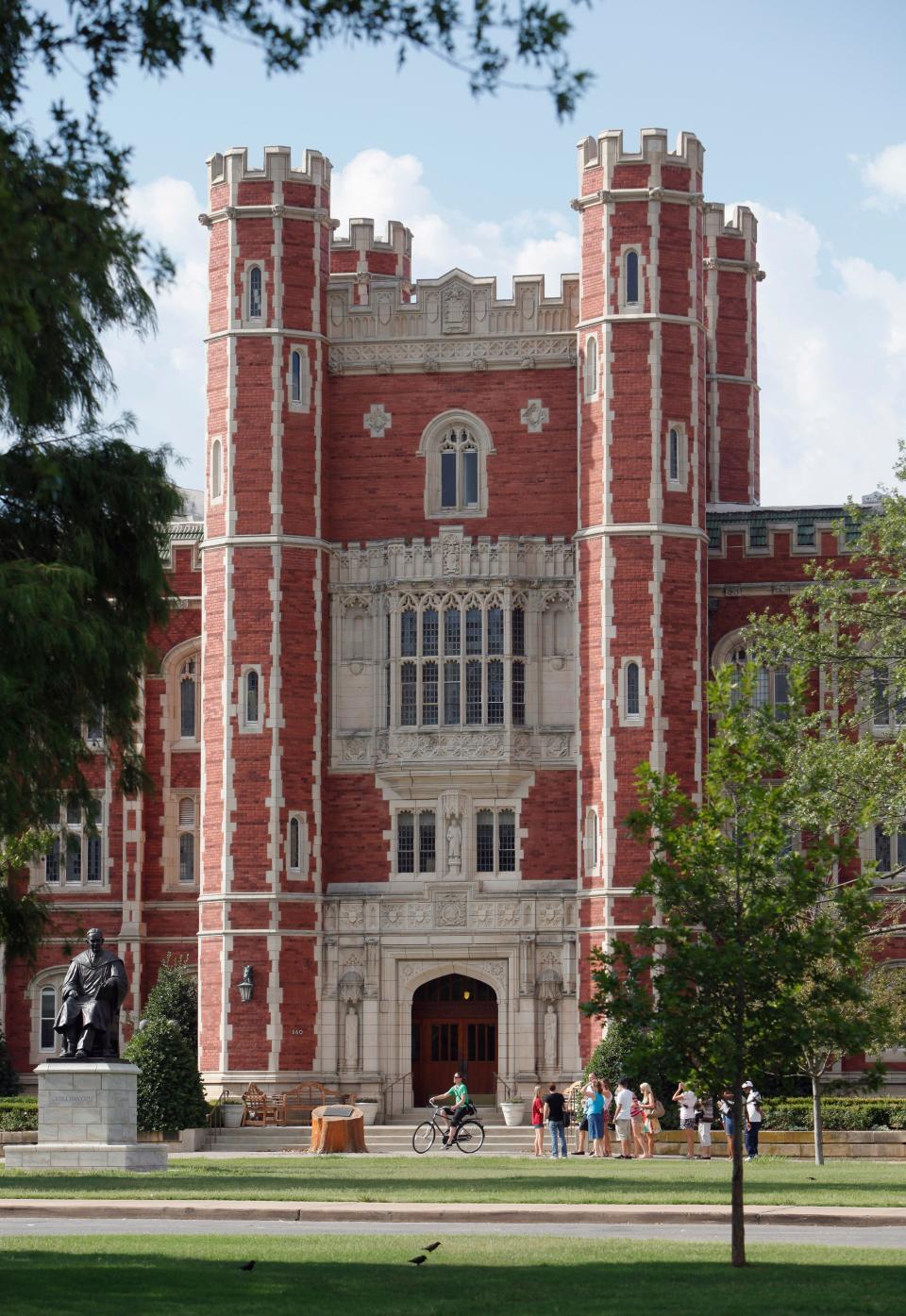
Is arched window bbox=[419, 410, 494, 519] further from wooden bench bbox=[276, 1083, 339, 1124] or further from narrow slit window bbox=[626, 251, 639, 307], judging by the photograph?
wooden bench bbox=[276, 1083, 339, 1124]

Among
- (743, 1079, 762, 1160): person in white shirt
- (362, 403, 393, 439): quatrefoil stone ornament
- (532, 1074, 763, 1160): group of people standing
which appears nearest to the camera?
(743, 1079, 762, 1160): person in white shirt

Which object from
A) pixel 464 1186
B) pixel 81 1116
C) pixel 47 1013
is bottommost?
pixel 464 1186

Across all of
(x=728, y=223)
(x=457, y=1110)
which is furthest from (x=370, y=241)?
(x=457, y=1110)

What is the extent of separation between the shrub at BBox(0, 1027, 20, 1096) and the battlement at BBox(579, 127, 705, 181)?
21.6 m

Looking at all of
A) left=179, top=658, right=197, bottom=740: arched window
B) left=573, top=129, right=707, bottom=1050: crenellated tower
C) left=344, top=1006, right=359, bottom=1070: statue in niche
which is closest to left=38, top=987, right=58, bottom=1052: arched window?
left=179, top=658, right=197, bottom=740: arched window

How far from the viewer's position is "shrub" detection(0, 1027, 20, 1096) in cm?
5097

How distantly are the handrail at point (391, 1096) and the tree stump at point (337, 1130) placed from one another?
5.35 m

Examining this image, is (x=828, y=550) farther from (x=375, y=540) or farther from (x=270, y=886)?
(x=270, y=886)

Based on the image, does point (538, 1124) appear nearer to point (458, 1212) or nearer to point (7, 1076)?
point (7, 1076)

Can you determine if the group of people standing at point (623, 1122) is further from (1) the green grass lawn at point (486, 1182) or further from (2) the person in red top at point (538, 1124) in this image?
(1) the green grass lawn at point (486, 1182)

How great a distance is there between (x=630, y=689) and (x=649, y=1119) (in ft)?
32.7

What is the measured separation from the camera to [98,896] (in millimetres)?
52750

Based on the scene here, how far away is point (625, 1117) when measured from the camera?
130ft

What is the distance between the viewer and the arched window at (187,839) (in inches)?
2076
